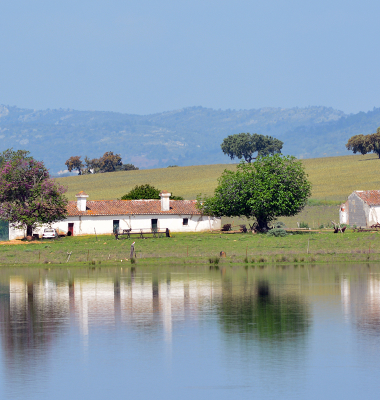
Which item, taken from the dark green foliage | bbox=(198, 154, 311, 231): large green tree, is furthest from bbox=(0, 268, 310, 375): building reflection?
the dark green foliage

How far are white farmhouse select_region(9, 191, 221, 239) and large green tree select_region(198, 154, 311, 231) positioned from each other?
13.7ft

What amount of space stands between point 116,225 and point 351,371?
6326 cm

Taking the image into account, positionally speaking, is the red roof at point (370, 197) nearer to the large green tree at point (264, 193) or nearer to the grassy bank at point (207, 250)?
the large green tree at point (264, 193)

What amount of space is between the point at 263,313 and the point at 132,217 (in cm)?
5439

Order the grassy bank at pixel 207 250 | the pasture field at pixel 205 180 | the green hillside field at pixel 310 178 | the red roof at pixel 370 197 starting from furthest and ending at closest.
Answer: the pasture field at pixel 205 180 < the green hillside field at pixel 310 178 < the red roof at pixel 370 197 < the grassy bank at pixel 207 250

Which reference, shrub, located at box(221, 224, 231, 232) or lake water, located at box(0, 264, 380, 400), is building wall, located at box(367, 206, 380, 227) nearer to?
Answer: shrub, located at box(221, 224, 231, 232)

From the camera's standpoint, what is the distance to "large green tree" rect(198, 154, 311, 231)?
239ft

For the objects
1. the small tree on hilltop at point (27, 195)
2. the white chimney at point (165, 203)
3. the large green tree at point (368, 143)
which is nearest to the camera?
the small tree on hilltop at point (27, 195)

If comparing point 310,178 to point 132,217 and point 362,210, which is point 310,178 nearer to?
point 362,210

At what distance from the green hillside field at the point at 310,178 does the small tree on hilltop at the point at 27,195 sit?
30552 mm

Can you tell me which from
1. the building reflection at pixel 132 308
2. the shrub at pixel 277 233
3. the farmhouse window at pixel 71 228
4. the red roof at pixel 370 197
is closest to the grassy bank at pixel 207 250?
the shrub at pixel 277 233

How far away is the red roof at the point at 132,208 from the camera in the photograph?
79500 millimetres

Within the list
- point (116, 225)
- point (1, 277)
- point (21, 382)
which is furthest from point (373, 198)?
point (21, 382)

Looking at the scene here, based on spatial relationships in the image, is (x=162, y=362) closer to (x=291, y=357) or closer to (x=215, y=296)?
(x=291, y=357)
